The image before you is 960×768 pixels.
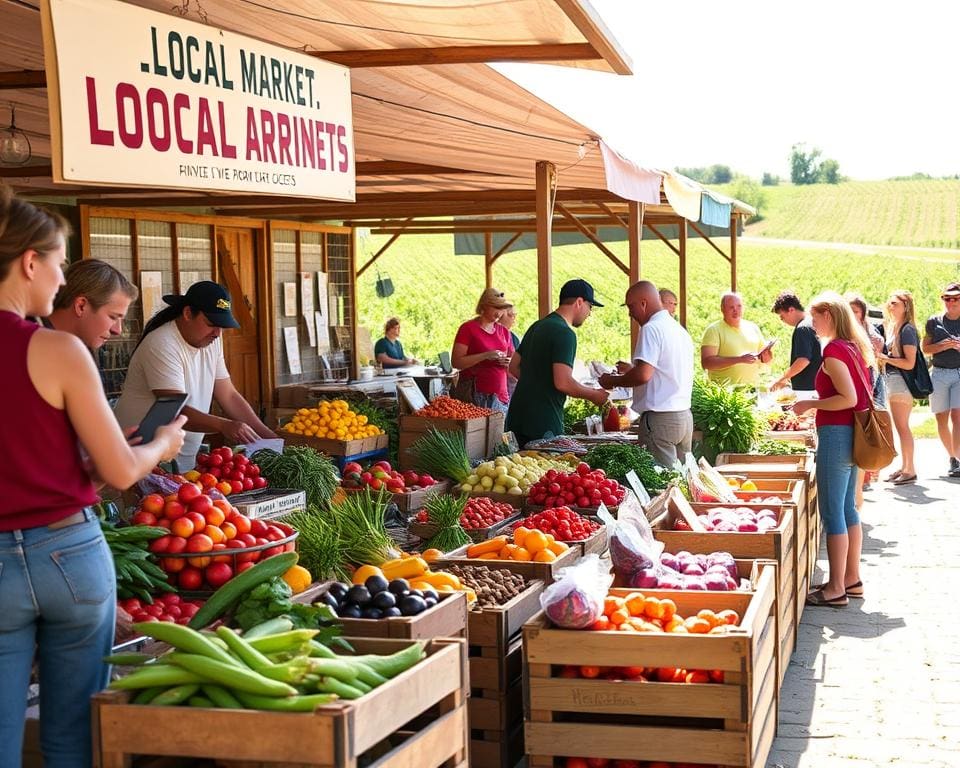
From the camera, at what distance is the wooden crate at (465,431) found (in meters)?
8.12

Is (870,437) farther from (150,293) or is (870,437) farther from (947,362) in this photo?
(150,293)

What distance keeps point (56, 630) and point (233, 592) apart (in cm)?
82

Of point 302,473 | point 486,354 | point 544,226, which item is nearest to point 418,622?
point 302,473

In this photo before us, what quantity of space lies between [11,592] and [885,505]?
31.6ft

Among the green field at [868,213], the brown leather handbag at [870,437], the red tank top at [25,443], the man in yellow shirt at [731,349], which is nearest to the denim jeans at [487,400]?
the man in yellow shirt at [731,349]

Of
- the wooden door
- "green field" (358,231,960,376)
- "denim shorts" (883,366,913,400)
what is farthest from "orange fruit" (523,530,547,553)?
"green field" (358,231,960,376)

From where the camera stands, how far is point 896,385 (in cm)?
1221

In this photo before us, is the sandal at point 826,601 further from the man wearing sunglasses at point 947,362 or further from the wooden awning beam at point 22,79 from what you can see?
the man wearing sunglasses at point 947,362

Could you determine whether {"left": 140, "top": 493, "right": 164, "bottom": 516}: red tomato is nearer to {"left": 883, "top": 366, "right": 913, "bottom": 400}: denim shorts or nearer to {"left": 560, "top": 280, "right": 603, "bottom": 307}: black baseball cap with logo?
{"left": 560, "top": 280, "right": 603, "bottom": 307}: black baseball cap with logo

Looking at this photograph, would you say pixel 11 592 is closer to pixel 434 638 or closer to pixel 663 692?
pixel 434 638

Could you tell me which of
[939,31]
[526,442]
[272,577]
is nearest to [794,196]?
[939,31]

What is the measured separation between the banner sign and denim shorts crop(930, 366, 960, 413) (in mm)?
9460

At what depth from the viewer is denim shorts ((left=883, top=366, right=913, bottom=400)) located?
12133 mm

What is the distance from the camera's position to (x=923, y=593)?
7672 millimetres
